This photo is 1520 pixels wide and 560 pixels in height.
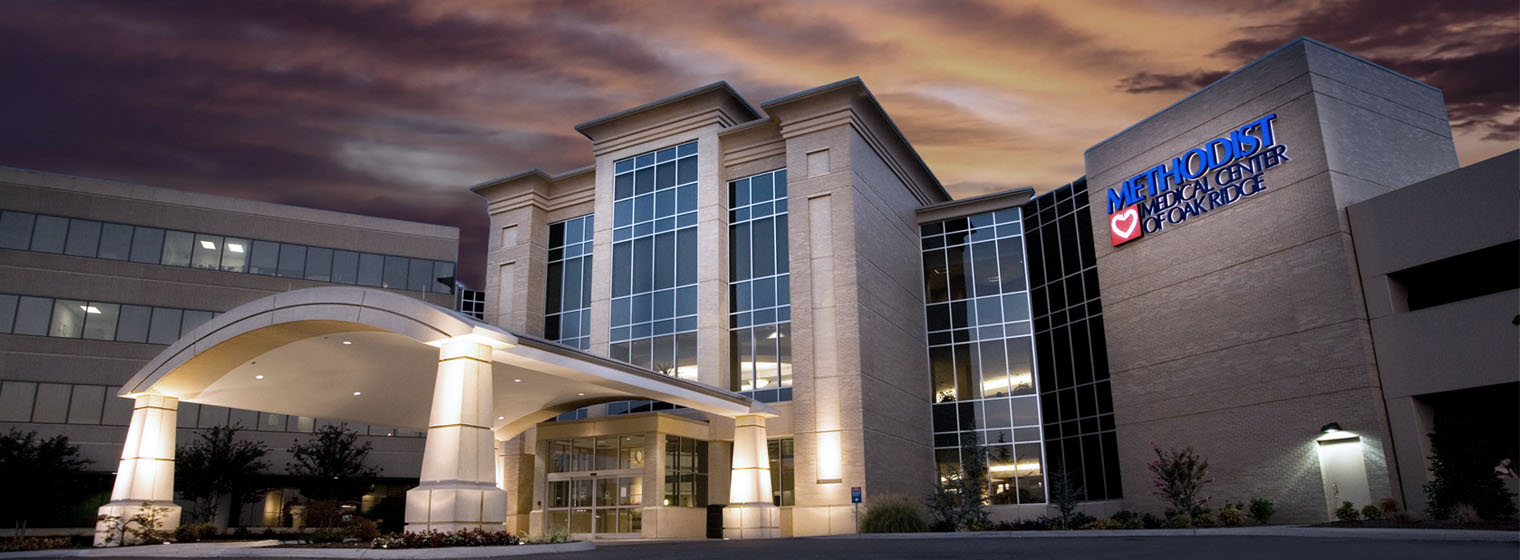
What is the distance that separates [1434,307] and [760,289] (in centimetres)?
2103

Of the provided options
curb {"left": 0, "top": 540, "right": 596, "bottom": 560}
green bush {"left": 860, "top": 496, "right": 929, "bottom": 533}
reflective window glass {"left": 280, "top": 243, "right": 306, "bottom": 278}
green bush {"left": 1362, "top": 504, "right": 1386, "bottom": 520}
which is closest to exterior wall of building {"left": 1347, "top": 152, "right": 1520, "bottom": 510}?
green bush {"left": 1362, "top": 504, "right": 1386, "bottom": 520}

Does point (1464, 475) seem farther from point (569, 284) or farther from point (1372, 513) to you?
point (569, 284)

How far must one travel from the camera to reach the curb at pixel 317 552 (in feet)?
58.6

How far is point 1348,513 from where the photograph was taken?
80.0ft

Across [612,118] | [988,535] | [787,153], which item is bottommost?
[988,535]

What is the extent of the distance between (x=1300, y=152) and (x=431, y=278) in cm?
4068

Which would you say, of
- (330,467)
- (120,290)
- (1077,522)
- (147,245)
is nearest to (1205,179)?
(1077,522)

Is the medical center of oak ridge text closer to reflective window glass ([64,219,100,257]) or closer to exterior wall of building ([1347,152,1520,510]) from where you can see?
exterior wall of building ([1347,152,1520,510])

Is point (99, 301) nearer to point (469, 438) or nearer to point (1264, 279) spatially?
point (469, 438)

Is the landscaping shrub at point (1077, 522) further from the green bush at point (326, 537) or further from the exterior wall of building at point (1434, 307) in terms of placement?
the green bush at point (326, 537)

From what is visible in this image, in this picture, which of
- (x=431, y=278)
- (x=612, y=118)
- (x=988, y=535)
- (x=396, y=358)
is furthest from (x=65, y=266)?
(x=988, y=535)

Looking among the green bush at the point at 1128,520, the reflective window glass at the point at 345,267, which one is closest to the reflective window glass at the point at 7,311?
the reflective window glass at the point at 345,267

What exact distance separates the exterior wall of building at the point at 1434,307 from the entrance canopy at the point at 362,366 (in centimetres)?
1810

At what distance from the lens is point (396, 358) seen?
24.1m
